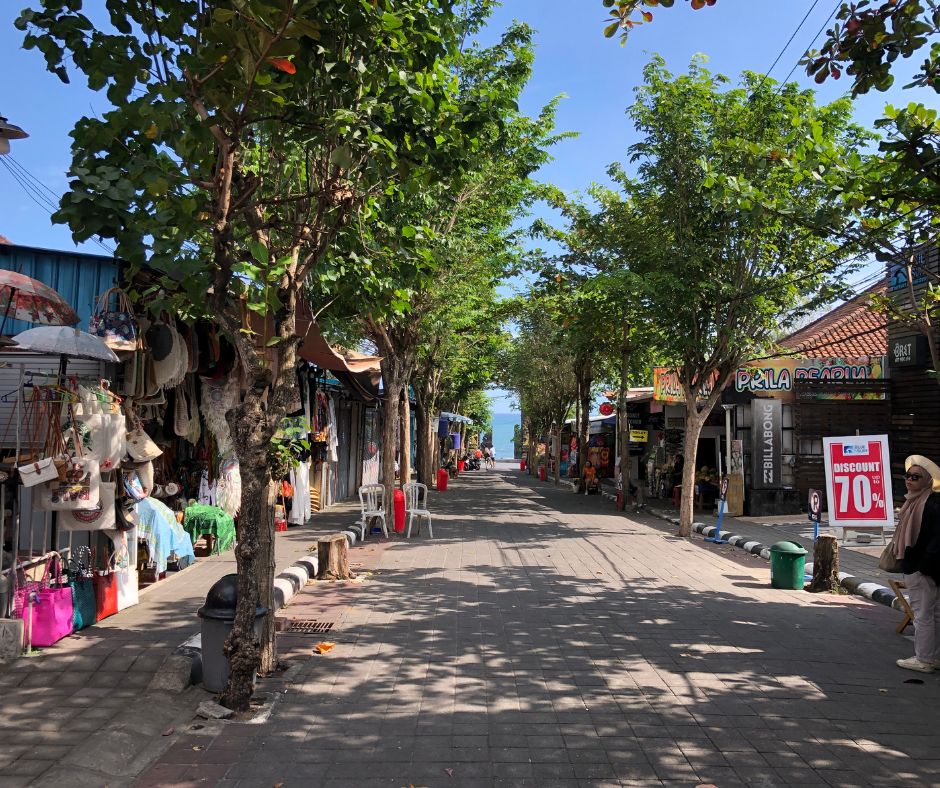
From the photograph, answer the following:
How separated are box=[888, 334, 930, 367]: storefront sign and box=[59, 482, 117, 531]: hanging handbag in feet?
56.1

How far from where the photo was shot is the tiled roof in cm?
2261

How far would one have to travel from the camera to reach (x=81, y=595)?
6750 mm

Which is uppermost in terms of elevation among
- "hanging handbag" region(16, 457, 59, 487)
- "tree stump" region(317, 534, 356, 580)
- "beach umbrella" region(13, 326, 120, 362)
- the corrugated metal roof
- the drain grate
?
the corrugated metal roof

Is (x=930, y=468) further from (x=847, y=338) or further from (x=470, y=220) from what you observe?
(x=847, y=338)

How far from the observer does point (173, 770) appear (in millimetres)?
4207

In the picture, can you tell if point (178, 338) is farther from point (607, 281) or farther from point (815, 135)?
point (607, 281)

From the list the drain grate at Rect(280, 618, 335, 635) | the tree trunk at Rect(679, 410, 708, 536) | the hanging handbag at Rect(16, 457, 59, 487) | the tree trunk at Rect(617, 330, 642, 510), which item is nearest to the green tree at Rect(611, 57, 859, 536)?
the tree trunk at Rect(679, 410, 708, 536)

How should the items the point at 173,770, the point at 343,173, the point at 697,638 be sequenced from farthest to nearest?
the point at 697,638 < the point at 343,173 < the point at 173,770

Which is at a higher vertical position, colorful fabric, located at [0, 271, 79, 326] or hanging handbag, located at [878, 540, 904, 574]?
colorful fabric, located at [0, 271, 79, 326]

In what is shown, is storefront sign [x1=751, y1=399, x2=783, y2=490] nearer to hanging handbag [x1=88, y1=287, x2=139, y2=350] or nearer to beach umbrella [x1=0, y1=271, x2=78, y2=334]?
hanging handbag [x1=88, y1=287, x2=139, y2=350]

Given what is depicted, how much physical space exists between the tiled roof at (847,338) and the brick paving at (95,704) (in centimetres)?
1919

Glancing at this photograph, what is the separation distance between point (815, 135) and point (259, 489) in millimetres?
6286

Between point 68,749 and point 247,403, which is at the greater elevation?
point 247,403

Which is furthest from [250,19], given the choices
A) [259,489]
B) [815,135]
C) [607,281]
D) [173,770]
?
[607,281]
